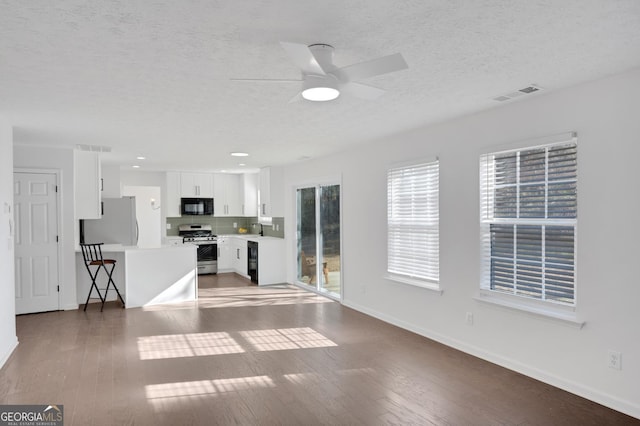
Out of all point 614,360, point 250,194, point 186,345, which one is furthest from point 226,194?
point 614,360

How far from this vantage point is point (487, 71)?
2.83 meters

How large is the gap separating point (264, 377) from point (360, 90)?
2484mm

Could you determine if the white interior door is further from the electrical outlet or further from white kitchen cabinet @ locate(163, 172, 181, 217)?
the electrical outlet

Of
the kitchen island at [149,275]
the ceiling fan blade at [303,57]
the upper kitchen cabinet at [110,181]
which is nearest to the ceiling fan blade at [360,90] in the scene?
the ceiling fan blade at [303,57]

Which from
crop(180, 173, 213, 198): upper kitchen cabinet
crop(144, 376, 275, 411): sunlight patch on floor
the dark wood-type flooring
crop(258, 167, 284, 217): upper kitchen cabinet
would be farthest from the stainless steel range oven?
crop(144, 376, 275, 411): sunlight patch on floor

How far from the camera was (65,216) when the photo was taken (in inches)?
236

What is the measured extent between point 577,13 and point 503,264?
234 cm

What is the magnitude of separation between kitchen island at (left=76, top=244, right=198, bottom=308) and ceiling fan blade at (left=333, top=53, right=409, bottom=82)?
16.5ft

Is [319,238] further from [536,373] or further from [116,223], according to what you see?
[536,373]

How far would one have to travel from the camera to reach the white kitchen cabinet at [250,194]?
984 centimetres

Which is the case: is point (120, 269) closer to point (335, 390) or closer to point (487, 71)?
point (335, 390)

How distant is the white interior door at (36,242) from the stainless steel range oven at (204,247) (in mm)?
3349

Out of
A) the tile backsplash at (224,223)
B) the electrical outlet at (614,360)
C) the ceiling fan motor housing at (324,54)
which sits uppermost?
the ceiling fan motor housing at (324,54)

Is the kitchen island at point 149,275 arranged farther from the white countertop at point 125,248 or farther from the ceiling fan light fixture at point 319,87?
the ceiling fan light fixture at point 319,87
